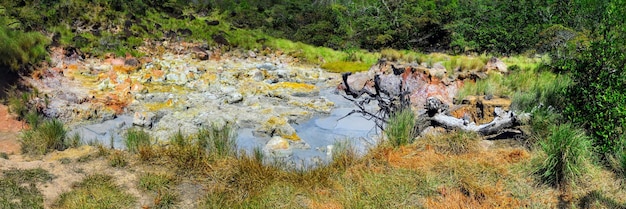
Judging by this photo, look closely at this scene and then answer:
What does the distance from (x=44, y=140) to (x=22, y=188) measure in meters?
1.59

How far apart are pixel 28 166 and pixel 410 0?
29488 millimetres

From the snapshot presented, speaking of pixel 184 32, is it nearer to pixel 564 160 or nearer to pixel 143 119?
pixel 143 119

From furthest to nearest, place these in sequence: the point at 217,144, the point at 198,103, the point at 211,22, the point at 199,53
→ the point at 211,22
the point at 199,53
the point at 198,103
the point at 217,144

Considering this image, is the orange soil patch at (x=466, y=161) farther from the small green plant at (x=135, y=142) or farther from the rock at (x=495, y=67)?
the rock at (x=495, y=67)

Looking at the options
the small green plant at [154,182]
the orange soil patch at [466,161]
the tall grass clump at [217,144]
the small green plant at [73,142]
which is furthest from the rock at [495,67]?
the small green plant at [73,142]

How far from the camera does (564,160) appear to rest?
13.8 feet

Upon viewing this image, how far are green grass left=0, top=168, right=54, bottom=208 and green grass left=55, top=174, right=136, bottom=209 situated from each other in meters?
0.24

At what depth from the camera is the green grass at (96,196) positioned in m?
3.77

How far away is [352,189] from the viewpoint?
4203 mm

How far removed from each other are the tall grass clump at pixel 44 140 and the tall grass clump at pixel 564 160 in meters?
6.02

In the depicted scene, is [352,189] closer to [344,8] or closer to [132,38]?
[132,38]

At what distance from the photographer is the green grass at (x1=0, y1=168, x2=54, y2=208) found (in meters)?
3.77

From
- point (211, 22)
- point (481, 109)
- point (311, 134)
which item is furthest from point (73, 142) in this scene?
point (211, 22)

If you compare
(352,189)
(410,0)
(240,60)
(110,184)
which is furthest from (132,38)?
(410,0)
